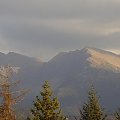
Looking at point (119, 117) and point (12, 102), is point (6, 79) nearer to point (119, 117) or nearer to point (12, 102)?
point (12, 102)

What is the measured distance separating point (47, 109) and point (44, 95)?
5.62ft

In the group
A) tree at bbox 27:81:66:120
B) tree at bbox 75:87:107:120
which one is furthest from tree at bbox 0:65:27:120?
tree at bbox 75:87:107:120

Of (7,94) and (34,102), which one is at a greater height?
(7,94)

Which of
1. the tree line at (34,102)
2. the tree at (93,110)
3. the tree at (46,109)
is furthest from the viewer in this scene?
the tree at (93,110)

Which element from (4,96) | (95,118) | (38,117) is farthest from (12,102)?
(95,118)

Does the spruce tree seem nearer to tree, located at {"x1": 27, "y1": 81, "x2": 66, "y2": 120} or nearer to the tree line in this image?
the tree line

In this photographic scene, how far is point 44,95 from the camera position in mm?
44406

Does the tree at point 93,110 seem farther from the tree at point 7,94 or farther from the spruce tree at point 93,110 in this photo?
the tree at point 7,94

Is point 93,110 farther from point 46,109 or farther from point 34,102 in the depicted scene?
point 34,102

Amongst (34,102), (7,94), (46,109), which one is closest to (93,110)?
(46,109)

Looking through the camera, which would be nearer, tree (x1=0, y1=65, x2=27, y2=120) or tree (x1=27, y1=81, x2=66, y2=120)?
tree (x1=0, y1=65, x2=27, y2=120)

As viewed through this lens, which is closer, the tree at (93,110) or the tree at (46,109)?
the tree at (46,109)

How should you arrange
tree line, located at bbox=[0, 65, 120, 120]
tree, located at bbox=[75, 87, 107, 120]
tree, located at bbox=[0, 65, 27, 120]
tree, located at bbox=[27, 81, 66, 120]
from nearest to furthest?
tree, located at bbox=[0, 65, 27, 120] → tree line, located at bbox=[0, 65, 120, 120] → tree, located at bbox=[27, 81, 66, 120] → tree, located at bbox=[75, 87, 107, 120]

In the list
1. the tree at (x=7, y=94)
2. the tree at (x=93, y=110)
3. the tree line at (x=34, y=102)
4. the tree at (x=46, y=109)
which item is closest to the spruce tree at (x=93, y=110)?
the tree at (x=93, y=110)
